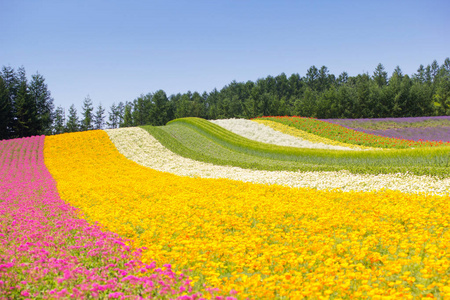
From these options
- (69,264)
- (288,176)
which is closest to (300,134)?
(288,176)

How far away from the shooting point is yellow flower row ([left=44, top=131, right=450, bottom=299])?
16.5ft

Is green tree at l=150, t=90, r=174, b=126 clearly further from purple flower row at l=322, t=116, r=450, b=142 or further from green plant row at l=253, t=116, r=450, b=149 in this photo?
purple flower row at l=322, t=116, r=450, b=142

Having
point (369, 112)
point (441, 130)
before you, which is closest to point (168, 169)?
point (441, 130)

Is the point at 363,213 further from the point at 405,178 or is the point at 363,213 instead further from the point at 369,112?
the point at 369,112

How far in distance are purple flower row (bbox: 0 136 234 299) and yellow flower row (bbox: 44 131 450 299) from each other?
0.50 m

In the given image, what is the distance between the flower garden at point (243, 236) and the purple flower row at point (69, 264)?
0.08 ft

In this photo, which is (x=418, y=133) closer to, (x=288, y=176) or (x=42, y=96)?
(x=288, y=176)

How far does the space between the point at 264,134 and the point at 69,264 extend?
110ft

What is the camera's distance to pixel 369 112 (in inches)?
2788

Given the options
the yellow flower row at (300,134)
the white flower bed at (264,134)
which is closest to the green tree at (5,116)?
the white flower bed at (264,134)

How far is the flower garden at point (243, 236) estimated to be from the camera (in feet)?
16.0

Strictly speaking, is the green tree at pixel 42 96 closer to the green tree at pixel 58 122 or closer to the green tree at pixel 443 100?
the green tree at pixel 58 122

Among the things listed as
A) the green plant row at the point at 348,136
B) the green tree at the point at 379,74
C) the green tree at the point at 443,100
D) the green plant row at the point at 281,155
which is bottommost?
the green plant row at the point at 281,155

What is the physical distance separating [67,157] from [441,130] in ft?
122
